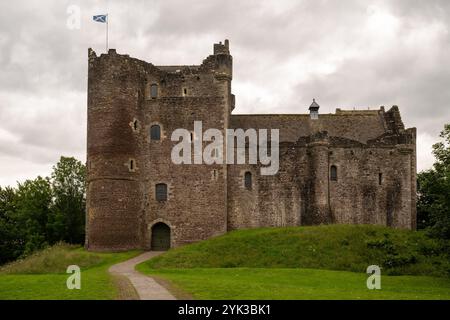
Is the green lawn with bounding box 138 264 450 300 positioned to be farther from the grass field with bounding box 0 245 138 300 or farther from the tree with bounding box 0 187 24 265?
the tree with bounding box 0 187 24 265

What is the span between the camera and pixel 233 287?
87.3 ft

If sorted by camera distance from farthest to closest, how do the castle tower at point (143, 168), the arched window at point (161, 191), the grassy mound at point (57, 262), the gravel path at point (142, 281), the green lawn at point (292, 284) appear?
the arched window at point (161, 191), the castle tower at point (143, 168), the grassy mound at point (57, 262), the green lawn at point (292, 284), the gravel path at point (142, 281)

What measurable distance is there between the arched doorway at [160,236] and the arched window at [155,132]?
669cm

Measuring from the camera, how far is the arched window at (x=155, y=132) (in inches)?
2013

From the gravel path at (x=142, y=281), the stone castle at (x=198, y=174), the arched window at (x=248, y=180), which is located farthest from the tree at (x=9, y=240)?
the arched window at (x=248, y=180)

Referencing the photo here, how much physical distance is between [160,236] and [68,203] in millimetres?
19324

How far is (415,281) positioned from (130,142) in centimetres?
2445

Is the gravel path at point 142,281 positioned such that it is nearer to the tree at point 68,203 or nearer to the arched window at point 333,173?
the arched window at point 333,173

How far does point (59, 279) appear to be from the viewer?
32.2m

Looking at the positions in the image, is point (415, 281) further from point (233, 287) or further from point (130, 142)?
point (130, 142)
